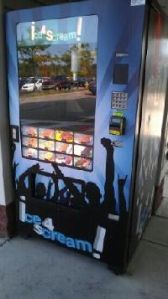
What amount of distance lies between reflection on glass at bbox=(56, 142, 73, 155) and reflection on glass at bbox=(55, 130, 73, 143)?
0.10ft

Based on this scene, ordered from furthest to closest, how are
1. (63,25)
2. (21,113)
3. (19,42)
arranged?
(21,113)
(19,42)
(63,25)

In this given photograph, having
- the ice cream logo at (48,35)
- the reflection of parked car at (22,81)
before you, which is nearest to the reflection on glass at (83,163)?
the reflection of parked car at (22,81)

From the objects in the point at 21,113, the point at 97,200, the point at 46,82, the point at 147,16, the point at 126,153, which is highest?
the point at 147,16

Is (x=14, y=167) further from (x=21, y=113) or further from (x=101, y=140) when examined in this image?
(x=101, y=140)

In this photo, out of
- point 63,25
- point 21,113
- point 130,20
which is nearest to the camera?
point 130,20

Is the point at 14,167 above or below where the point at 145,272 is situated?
above

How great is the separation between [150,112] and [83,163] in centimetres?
56

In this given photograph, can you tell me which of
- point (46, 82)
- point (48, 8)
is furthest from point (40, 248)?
point (48, 8)

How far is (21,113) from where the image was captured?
6.04 ft

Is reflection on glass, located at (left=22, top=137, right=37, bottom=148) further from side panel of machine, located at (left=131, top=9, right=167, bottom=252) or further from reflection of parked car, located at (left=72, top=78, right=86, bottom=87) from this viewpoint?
side panel of machine, located at (left=131, top=9, right=167, bottom=252)

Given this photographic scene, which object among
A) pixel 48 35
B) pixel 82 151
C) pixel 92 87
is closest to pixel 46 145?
pixel 82 151

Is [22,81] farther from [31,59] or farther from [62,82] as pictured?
[62,82]

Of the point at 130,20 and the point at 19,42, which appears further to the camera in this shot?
the point at 19,42

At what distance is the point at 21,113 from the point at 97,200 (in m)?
0.79
